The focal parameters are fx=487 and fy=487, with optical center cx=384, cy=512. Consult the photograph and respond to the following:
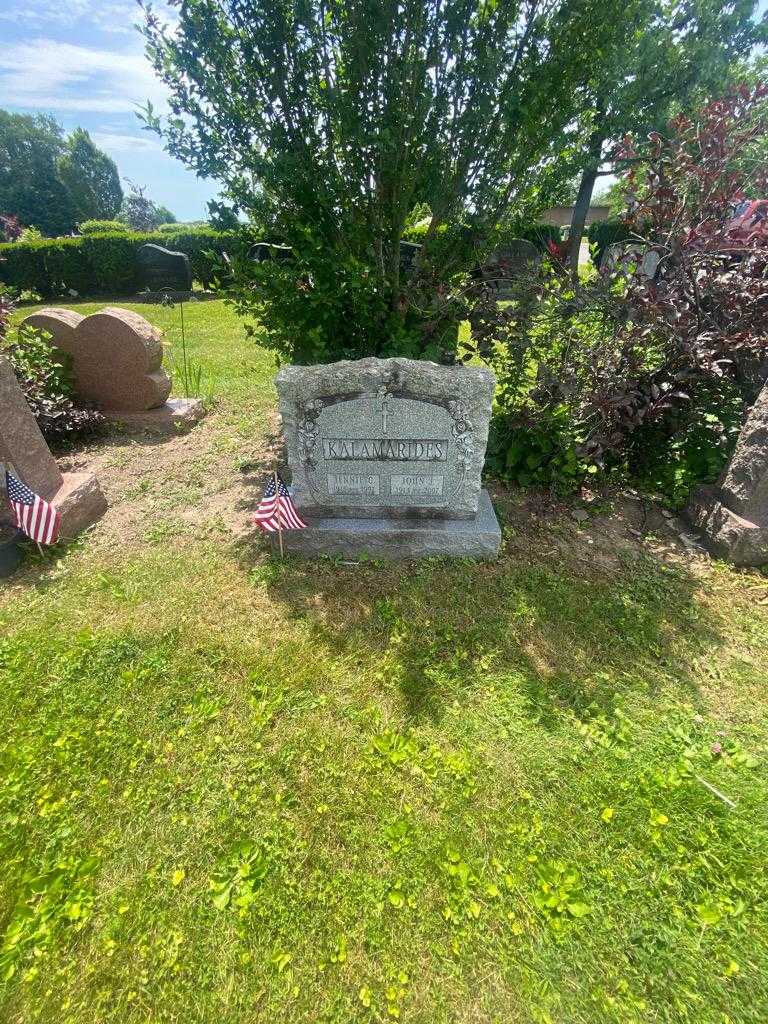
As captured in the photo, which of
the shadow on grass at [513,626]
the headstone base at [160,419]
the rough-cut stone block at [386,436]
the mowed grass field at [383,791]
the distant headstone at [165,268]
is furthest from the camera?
the distant headstone at [165,268]

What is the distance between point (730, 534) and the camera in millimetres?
3533

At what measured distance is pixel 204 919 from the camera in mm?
1823

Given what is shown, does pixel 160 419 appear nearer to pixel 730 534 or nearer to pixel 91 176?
pixel 730 534

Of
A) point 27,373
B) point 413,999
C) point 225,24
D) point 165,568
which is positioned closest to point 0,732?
point 165,568

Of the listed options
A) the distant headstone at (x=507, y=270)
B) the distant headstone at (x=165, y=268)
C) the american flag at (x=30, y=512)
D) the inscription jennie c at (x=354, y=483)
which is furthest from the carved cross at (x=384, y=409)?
the distant headstone at (x=165, y=268)

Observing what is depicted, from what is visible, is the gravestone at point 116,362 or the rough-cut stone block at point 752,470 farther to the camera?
the gravestone at point 116,362

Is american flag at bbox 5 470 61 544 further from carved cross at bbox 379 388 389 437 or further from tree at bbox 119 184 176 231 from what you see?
tree at bbox 119 184 176 231

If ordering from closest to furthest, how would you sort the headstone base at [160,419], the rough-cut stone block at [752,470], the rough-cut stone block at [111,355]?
the rough-cut stone block at [752,470]
the rough-cut stone block at [111,355]
the headstone base at [160,419]

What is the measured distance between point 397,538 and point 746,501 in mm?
2519

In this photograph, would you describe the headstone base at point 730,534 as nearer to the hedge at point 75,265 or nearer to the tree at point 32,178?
the hedge at point 75,265

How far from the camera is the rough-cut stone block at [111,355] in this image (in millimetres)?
5457

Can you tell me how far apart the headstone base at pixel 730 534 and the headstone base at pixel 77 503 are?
16.2 ft

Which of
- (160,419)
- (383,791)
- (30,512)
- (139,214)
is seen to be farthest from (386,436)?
(139,214)

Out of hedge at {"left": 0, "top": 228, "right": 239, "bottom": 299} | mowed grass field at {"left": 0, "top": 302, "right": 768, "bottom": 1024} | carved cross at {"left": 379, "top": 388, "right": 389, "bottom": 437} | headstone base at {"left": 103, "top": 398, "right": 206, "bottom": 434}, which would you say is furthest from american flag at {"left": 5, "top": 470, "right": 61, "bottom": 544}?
hedge at {"left": 0, "top": 228, "right": 239, "bottom": 299}
